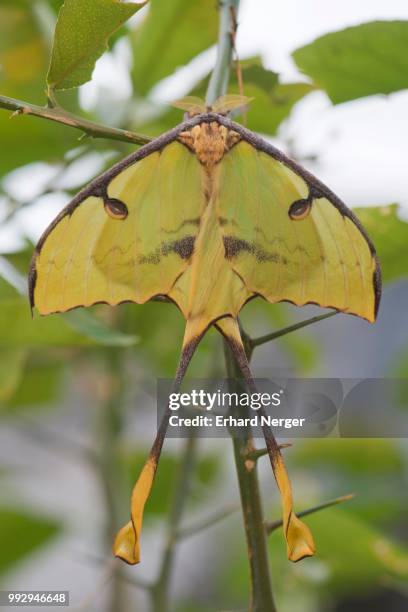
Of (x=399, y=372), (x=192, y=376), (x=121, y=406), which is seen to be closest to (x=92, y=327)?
(x=121, y=406)

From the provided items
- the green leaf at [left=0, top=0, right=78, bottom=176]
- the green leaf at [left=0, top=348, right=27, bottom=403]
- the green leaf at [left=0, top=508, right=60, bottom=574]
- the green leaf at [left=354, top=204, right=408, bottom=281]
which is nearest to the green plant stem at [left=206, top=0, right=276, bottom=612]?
the green leaf at [left=354, top=204, right=408, bottom=281]

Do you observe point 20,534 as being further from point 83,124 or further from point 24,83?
point 83,124

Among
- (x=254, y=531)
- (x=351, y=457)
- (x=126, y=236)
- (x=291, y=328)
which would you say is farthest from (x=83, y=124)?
(x=351, y=457)

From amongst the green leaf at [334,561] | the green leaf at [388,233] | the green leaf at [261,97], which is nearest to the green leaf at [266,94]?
the green leaf at [261,97]

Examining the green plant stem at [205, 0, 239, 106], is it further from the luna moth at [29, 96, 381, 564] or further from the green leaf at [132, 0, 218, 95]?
the green leaf at [132, 0, 218, 95]

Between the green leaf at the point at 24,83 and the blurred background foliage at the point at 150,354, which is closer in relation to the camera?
the blurred background foliage at the point at 150,354

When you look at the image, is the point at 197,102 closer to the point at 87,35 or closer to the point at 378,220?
the point at 87,35

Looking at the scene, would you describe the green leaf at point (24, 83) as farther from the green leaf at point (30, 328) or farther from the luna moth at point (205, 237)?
the luna moth at point (205, 237)
